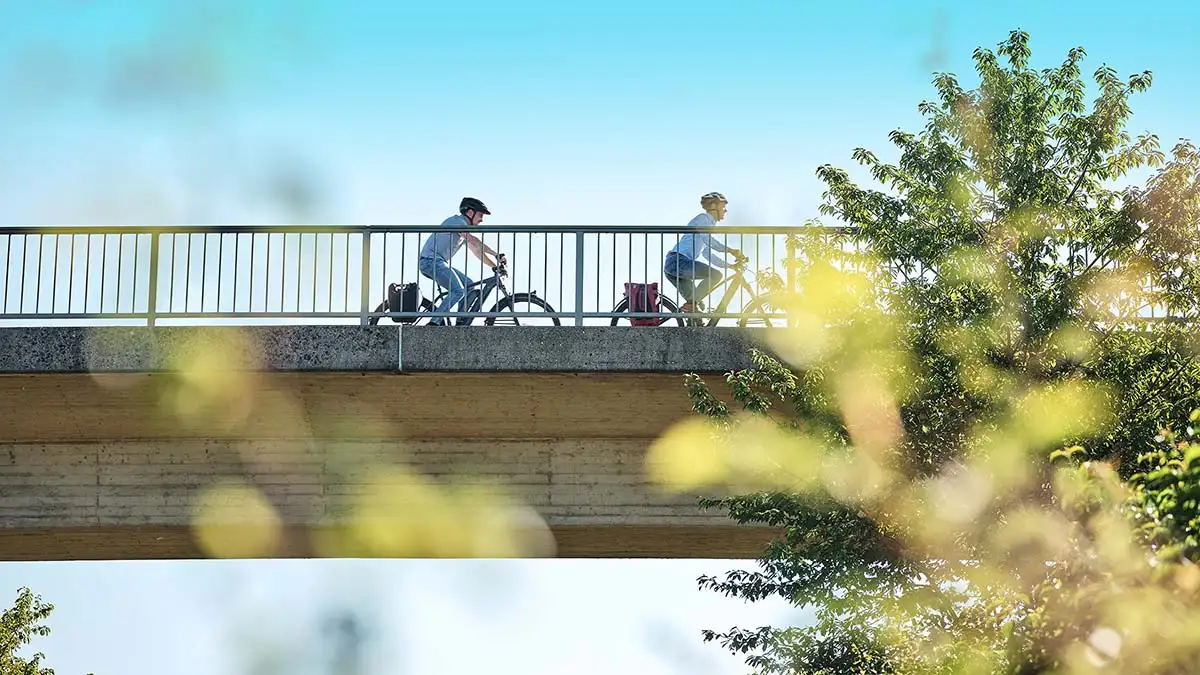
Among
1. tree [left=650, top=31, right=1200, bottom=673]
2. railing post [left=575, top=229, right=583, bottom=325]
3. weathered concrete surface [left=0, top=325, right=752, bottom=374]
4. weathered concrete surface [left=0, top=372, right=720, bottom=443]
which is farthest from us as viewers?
railing post [left=575, top=229, right=583, bottom=325]

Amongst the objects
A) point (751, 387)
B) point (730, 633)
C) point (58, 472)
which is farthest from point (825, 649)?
point (58, 472)

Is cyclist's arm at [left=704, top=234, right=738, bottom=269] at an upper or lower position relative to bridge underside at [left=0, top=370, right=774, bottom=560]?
upper

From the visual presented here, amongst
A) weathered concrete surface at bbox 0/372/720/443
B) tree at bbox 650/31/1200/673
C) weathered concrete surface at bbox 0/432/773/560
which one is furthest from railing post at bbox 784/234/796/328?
weathered concrete surface at bbox 0/432/773/560

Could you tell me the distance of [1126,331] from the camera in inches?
456

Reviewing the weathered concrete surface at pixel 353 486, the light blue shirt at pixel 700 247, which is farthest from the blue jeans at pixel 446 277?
the light blue shirt at pixel 700 247

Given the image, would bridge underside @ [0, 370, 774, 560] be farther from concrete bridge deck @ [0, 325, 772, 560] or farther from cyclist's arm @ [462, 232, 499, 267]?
cyclist's arm @ [462, 232, 499, 267]

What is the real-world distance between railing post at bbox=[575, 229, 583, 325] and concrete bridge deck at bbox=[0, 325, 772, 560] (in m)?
0.53

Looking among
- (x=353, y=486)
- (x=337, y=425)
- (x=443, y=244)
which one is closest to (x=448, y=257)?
(x=443, y=244)

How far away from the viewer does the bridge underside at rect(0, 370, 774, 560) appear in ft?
45.9

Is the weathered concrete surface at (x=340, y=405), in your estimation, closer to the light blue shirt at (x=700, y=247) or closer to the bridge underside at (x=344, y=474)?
the bridge underside at (x=344, y=474)

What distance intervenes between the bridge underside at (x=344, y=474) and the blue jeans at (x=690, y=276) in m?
1.15

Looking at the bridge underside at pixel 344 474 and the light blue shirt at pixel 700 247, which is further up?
the light blue shirt at pixel 700 247

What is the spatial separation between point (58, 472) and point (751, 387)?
6103 mm

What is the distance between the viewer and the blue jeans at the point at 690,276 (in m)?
14.2
